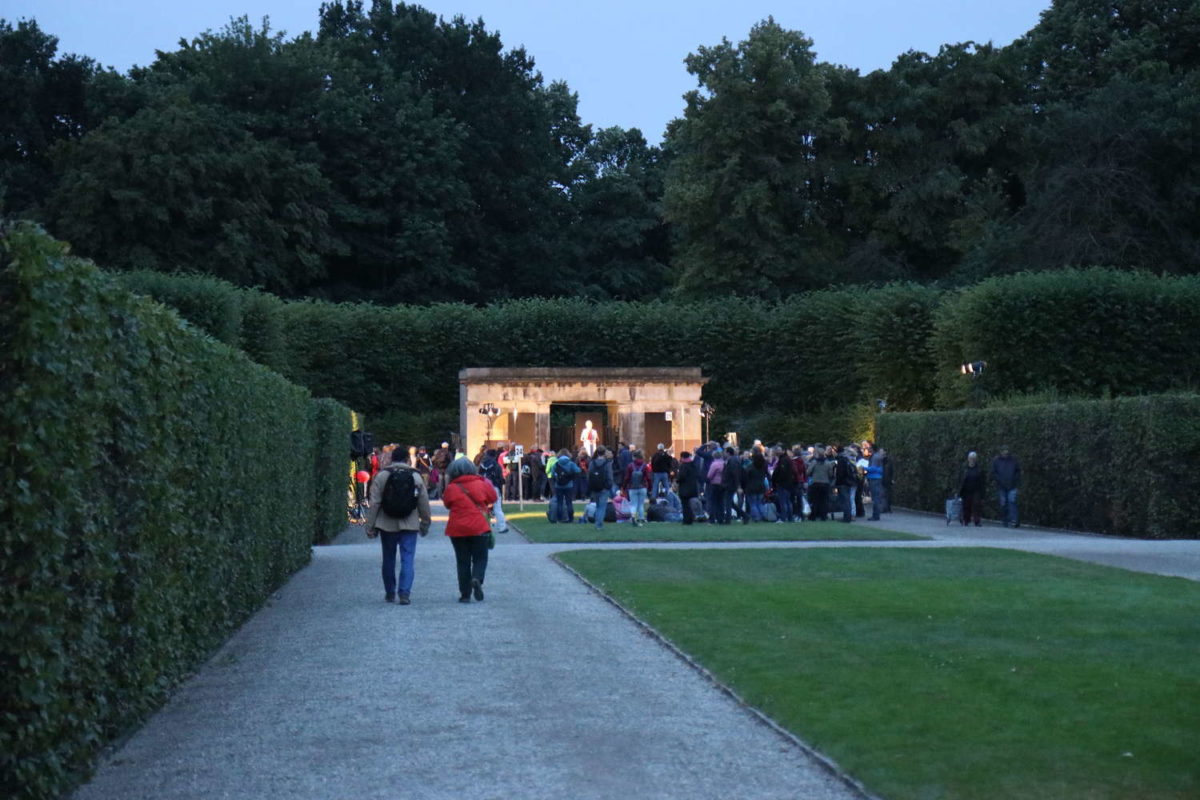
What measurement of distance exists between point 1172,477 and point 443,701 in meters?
19.2

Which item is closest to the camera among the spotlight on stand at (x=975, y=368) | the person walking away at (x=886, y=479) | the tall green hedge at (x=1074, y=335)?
the person walking away at (x=886, y=479)

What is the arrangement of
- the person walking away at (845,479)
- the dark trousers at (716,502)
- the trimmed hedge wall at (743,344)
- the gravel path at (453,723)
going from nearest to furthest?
the gravel path at (453,723)
the dark trousers at (716,502)
the person walking away at (845,479)
the trimmed hedge wall at (743,344)

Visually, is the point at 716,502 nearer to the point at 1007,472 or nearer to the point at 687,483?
the point at 687,483

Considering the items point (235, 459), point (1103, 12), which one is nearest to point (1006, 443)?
point (235, 459)

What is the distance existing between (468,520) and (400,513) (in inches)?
25.7

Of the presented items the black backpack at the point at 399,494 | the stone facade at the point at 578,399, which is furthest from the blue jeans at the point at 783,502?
the black backpack at the point at 399,494

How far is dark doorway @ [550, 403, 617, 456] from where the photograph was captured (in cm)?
4856

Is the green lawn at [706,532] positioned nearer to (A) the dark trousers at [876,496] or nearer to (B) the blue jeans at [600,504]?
(B) the blue jeans at [600,504]

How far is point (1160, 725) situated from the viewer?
8422 mm

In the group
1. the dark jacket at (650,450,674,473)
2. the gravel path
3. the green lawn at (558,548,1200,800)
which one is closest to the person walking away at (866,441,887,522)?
Result: the dark jacket at (650,450,674,473)

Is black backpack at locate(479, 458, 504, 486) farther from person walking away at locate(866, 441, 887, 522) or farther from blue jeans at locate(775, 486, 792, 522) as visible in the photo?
person walking away at locate(866, 441, 887, 522)

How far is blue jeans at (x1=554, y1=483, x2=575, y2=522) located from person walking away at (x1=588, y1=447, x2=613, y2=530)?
191 cm

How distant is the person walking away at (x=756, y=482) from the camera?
1211 inches

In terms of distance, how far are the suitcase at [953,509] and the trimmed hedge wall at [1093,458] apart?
2.03 feet
